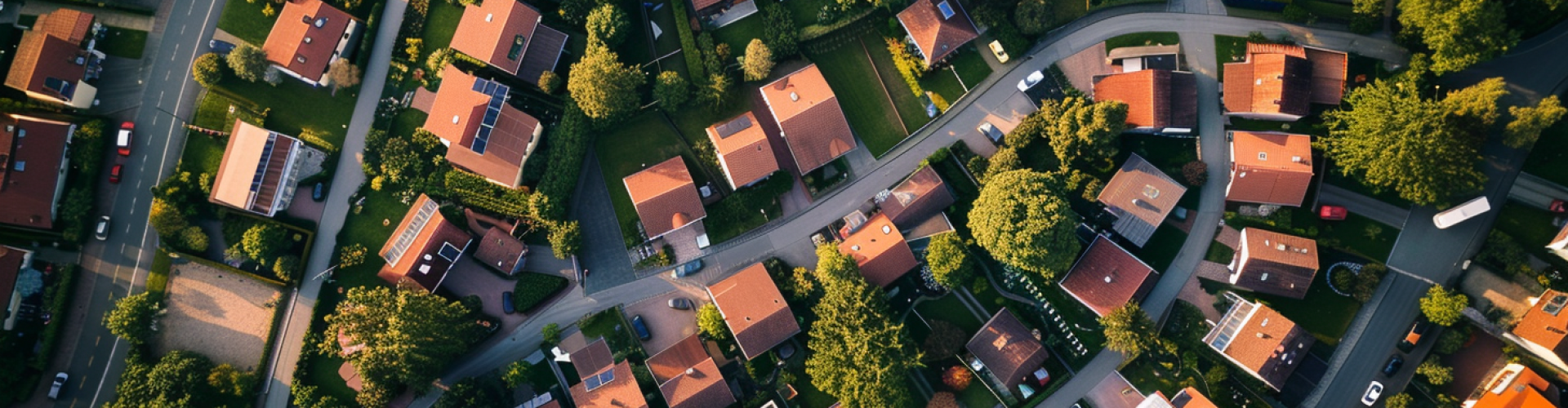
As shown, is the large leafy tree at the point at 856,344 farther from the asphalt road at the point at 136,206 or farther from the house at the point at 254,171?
the asphalt road at the point at 136,206

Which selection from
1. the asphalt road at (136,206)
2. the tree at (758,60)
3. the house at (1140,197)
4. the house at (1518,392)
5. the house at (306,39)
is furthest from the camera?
the tree at (758,60)

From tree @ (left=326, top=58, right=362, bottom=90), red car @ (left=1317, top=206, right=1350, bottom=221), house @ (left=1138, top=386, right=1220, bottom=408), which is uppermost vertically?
red car @ (left=1317, top=206, right=1350, bottom=221)

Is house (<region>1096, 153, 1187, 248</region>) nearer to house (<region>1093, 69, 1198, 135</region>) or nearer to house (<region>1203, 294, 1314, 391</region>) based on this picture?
house (<region>1093, 69, 1198, 135</region>)

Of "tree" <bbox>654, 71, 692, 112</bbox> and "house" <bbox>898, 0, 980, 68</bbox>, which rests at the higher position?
"house" <bbox>898, 0, 980, 68</bbox>

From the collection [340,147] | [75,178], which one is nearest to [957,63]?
[340,147]

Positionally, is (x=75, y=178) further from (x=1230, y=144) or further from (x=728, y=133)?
(x=1230, y=144)

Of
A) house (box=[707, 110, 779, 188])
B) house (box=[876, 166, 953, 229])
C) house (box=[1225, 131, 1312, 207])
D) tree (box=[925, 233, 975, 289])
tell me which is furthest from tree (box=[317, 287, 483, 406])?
house (box=[1225, 131, 1312, 207])

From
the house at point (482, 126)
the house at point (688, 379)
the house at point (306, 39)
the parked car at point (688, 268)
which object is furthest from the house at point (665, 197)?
the house at point (306, 39)

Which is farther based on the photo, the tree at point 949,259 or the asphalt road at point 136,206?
the asphalt road at point 136,206
